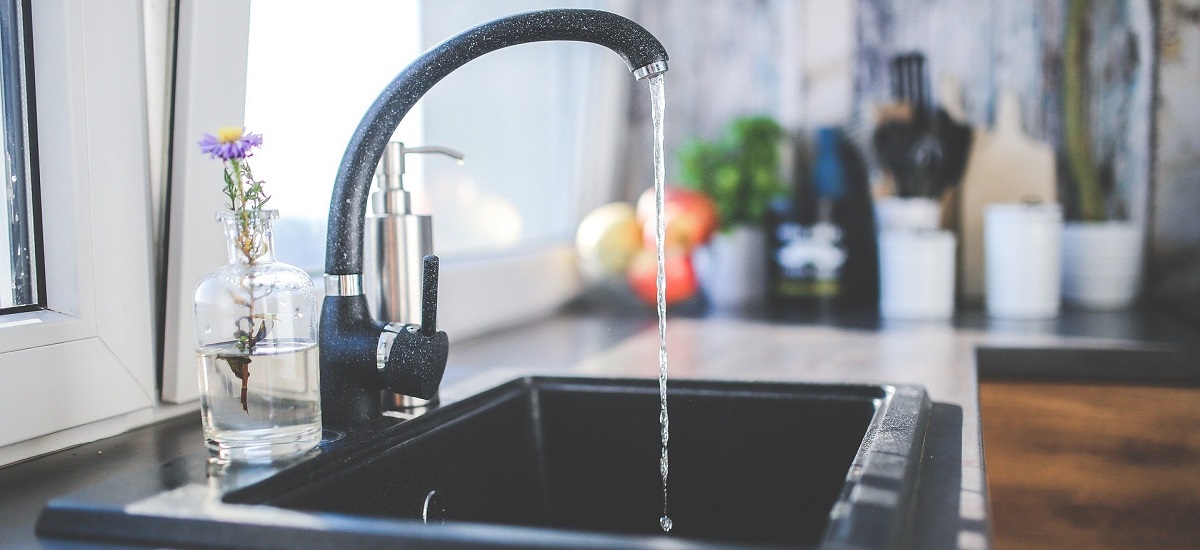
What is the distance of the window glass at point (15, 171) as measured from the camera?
779 millimetres

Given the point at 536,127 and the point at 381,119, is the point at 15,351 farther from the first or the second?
the point at 536,127

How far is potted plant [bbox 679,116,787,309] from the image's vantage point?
194cm

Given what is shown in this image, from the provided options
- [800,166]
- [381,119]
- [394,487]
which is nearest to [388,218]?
[381,119]

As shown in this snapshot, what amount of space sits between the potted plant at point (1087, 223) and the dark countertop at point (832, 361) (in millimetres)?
83

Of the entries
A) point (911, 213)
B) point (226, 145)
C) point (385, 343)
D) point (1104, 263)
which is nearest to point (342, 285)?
point (385, 343)

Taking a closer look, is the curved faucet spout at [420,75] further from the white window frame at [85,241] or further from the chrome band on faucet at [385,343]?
the white window frame at [85,241]

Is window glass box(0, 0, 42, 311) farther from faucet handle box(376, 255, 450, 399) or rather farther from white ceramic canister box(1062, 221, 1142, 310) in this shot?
white ceramic canister box(1062, 221, 1142, 310)

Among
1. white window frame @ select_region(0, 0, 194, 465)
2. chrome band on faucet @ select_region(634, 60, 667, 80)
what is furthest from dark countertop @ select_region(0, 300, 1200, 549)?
chrome band on faucet @ select_region(634, 60, 667, 80)

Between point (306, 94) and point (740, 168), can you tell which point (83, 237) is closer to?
point (306, 94)

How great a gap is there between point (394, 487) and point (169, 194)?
352 mm

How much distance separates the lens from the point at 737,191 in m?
1.95

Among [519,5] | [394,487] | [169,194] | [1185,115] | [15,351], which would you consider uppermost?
[519,5]

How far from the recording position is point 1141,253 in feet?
6.07

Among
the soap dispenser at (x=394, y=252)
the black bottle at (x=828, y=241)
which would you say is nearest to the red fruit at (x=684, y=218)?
the black bottle at (x=828, y=241)
